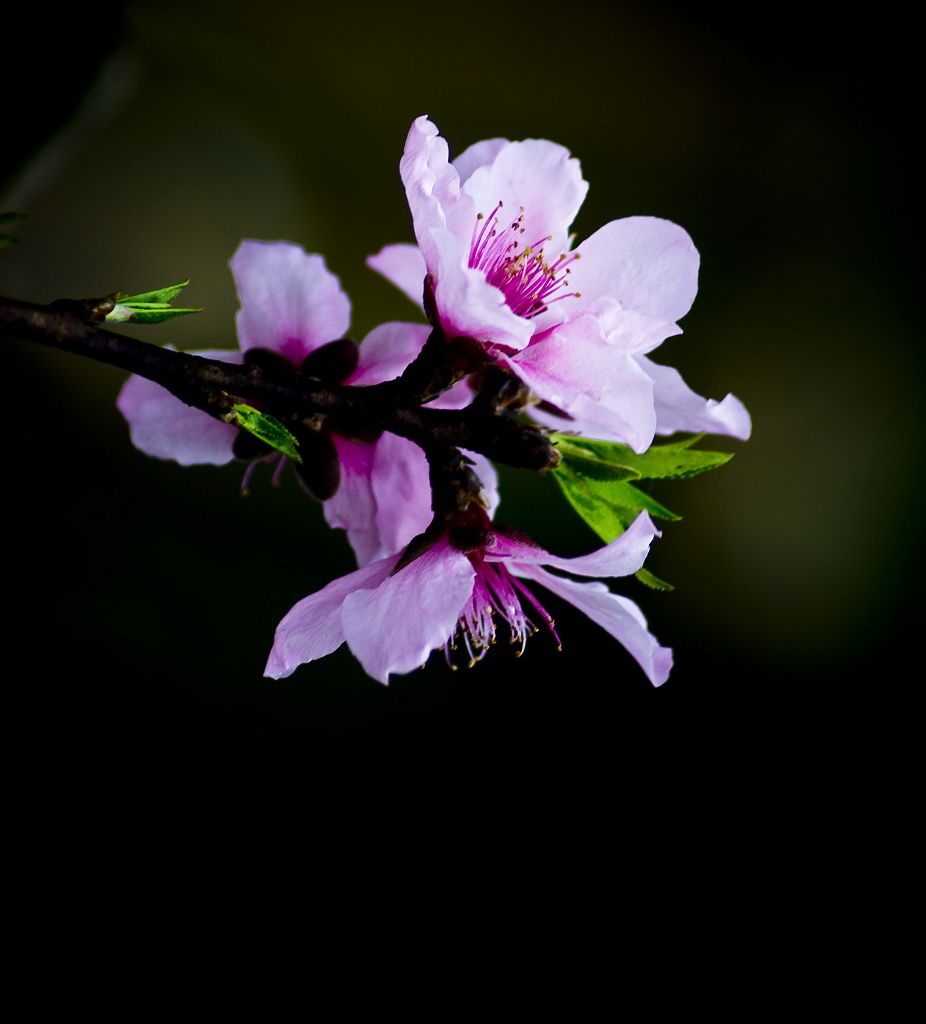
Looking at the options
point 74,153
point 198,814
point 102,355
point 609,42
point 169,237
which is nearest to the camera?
point 102,355

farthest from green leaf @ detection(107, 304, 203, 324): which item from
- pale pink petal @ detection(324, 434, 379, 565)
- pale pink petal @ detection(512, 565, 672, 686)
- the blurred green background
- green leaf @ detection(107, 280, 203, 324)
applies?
the blurred green background

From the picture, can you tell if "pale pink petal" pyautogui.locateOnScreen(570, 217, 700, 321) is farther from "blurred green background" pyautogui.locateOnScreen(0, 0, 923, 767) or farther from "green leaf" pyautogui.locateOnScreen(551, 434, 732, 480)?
"blurred green background" pyautogui.locateOnScreen(0, 0, 923, 767)

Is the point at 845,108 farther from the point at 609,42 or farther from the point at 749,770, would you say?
the point at 749,770

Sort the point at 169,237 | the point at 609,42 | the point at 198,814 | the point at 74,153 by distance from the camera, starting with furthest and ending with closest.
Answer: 1. the point at 609,42
2. the point at 198,814
3. the point at 169,237
4. the point at 74,153

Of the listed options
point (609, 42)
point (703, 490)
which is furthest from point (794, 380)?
point (609, 42)

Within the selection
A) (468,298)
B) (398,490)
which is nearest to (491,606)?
(398,490)
